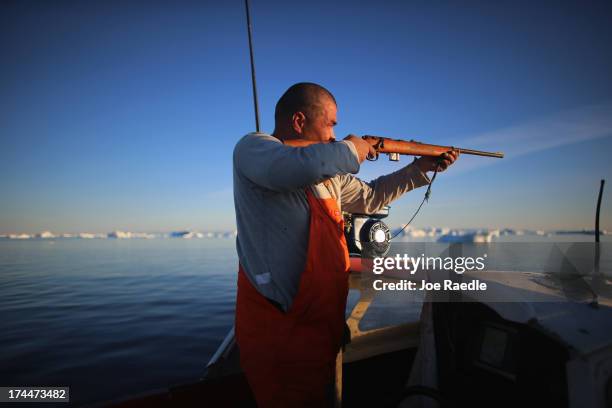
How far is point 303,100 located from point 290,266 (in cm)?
114

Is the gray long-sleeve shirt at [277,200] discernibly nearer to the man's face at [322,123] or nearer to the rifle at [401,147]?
the man's face at [322,123]

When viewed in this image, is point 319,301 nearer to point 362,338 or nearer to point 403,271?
point 403,271

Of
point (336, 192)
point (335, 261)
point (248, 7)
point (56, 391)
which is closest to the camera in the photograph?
point (335, 261)

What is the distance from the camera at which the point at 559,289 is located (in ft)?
8.78

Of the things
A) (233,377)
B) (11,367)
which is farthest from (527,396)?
(11,367)

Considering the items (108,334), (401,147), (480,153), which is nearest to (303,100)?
(401,147)

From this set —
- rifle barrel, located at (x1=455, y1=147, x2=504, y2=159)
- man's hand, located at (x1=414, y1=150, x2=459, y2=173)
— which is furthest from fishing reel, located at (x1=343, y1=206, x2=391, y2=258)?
rifle barrel, located at (x1=455, y1=147, x2=504, y2=159)

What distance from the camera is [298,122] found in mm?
2209

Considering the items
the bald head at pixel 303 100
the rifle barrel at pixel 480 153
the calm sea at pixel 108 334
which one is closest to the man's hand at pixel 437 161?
the rifle barrel at pixel 480 153

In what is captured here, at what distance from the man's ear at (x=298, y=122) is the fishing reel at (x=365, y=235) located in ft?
3.01

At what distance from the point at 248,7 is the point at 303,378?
3.62m

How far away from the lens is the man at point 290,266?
5.64ft

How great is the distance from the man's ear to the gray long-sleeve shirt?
376mm

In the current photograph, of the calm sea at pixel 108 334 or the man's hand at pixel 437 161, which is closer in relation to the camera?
the man's hand at pixel 437 161
